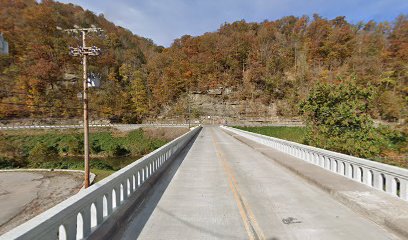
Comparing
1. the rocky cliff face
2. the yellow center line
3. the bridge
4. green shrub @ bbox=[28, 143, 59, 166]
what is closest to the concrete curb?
the bridge

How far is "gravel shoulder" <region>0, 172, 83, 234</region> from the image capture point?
1645cm

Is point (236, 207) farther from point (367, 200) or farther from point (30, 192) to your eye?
point (30, 192)

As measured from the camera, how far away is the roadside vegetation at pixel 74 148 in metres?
42.5

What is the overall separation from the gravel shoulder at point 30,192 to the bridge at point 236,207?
10088 mm

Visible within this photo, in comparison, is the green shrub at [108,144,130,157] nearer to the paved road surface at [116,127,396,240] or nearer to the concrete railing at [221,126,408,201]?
the concrete railing at [221,126,408,201]

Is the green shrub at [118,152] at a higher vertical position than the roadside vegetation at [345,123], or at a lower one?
lower

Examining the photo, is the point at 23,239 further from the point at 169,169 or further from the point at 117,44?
the point at 117,44

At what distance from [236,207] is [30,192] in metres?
20.1

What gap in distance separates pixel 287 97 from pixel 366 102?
99463 mm

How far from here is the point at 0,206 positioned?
1850 cm

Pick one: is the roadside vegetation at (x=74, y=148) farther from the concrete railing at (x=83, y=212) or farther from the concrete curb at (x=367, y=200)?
the concrete curb at (x=367, y=200)

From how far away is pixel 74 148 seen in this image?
57000mm

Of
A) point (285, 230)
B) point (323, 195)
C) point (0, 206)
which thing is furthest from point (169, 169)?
point (0, 206)

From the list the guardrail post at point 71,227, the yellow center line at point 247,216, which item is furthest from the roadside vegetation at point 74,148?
the guardrail post at point 71,227
